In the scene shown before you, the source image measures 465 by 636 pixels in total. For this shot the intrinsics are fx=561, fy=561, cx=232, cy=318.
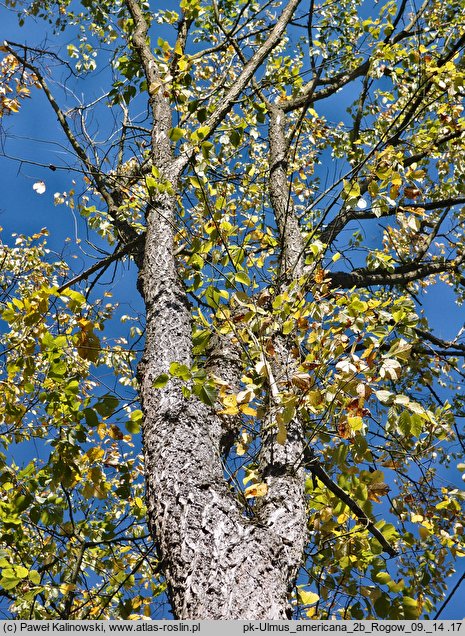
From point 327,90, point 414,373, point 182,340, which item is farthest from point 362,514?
point 327,90

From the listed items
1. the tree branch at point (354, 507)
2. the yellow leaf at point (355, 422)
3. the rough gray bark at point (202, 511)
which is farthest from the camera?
the tree branch at point (354, 507)

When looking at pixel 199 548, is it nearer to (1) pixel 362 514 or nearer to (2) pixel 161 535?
(2) pixel 161 535

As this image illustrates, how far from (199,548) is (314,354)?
125 cm

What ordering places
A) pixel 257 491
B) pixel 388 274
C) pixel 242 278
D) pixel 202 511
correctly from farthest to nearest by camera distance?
1. pixel 388 274
2. pixel 242 278
3. pixel 257 491
4. pixel 202 511

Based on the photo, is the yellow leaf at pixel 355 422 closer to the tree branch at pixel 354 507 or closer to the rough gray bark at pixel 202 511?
the tree branch at pixel 354 507

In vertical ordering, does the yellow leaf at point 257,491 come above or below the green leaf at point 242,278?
below

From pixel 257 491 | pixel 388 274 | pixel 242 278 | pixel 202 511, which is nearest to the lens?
pixel 202 511

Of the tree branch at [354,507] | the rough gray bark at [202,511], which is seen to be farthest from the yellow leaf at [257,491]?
the tree branch at [354,507]

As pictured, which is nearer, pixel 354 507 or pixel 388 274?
pixel 354 507

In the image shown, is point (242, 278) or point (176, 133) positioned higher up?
point (176, 133)

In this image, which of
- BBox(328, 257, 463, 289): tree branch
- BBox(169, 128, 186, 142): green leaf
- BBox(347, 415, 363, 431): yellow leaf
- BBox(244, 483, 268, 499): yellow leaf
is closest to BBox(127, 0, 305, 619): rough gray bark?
→ BBox(244, 483, 268, 499): yellow leaf

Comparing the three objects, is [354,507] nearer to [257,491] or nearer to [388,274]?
[257,491]

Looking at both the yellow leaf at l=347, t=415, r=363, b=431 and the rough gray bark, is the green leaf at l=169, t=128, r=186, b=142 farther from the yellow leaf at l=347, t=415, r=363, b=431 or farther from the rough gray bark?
the yellow leaf at l=347, t=415, r=363, b=431

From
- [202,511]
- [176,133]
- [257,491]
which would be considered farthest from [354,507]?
[176,133]
